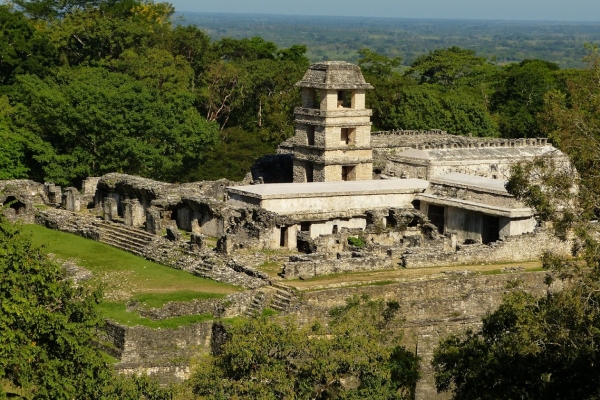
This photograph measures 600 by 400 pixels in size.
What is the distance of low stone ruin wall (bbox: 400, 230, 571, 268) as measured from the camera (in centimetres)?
4916

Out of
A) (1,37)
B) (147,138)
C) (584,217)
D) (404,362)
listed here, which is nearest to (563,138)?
(584,217)

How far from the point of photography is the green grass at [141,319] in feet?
135

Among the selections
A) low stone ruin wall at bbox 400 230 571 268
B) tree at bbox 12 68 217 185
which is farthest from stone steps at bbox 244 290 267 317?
tree at bbox 12 68 217 185

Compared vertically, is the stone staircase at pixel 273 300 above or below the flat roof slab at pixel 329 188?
below

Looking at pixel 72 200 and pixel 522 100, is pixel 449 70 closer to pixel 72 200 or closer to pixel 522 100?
pixel 522 100

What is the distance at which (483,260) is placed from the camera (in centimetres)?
5038

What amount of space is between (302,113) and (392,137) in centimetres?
1092

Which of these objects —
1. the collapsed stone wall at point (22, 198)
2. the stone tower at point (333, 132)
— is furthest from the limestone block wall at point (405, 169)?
the collapsed stone wall at point (22, 198)

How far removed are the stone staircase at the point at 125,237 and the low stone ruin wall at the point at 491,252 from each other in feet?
32.6

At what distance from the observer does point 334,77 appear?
61.7 metres

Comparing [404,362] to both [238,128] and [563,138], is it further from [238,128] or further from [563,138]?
[238,128]

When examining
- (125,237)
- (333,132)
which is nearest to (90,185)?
(125,237)

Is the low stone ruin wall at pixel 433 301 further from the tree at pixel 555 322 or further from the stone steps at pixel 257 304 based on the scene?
the tree at pixel 555 322

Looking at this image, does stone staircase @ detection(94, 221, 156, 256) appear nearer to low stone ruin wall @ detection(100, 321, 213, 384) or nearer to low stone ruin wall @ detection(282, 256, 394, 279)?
low stone ruin wall @ detection(282, 256, 394, 279)
